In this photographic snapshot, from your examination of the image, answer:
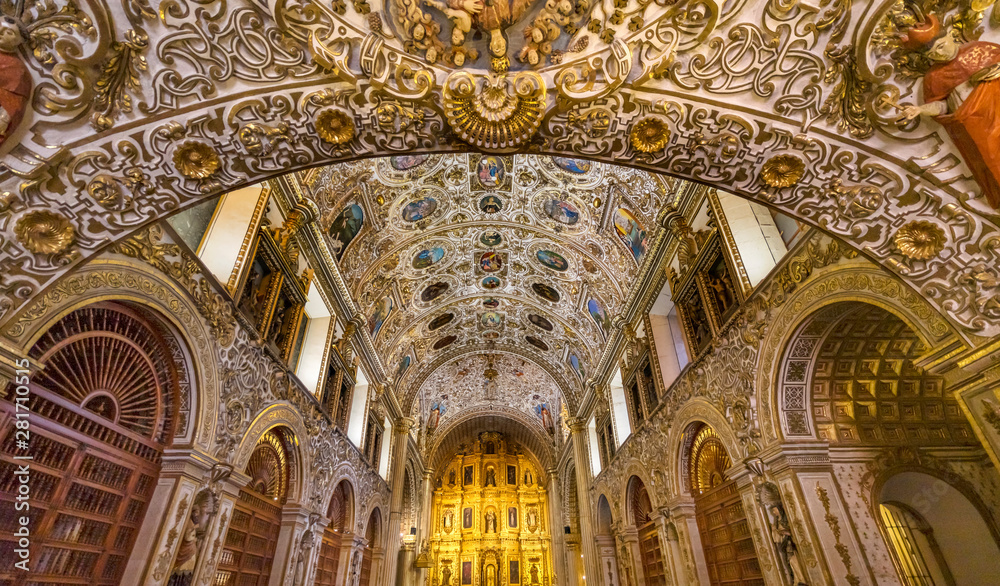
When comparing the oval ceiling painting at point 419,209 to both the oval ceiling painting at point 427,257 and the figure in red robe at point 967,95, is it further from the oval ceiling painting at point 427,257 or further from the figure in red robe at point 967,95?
the figure in red robe at point 967,95

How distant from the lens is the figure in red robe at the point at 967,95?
3.58m

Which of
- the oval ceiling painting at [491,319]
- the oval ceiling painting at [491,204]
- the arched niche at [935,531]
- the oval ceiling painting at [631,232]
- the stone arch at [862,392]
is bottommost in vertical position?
the arched niche at [935,531]

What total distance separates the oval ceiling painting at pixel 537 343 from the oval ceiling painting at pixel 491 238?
6.56m

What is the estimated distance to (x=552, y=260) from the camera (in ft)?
50.6

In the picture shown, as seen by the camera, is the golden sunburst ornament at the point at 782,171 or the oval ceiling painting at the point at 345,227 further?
the oval ceiling painting at the point at 345,227

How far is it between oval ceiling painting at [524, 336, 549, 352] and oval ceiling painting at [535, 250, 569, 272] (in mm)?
5732

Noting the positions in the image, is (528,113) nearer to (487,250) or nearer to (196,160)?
(196,160)

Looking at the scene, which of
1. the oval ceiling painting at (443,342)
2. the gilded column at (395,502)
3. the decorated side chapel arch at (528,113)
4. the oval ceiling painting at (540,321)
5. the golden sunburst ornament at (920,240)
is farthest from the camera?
the oval ceiling painting at (443,342)

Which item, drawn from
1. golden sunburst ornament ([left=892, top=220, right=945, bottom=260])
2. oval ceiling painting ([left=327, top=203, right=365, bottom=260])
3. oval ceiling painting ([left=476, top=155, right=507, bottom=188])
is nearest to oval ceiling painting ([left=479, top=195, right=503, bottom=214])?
oval ceiling painting ([left=476, top=155, right=507, bottom=188])

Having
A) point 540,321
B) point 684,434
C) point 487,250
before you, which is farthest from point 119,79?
point 540,321

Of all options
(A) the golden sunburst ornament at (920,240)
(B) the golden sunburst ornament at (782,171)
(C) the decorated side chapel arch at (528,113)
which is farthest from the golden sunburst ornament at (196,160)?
(A) the golden sunburst ornament at (920,240)

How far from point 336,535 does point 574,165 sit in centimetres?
1199

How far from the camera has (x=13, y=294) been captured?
3.76m

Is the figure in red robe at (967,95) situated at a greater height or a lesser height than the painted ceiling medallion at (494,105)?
lesser
